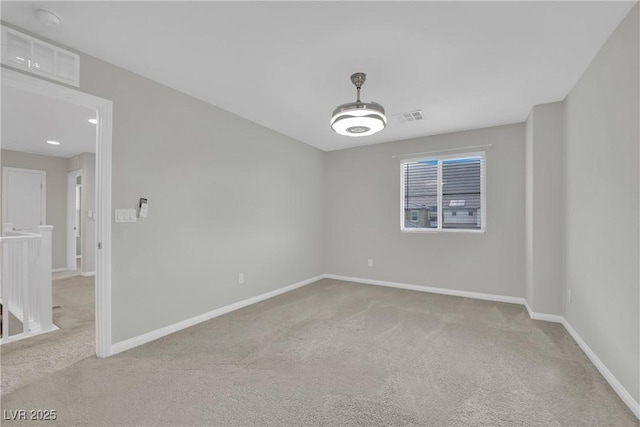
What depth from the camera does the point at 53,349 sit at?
2.70 metres

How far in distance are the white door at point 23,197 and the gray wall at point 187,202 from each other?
17.5 feet

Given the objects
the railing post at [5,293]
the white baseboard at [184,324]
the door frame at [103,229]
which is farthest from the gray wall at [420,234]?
the railing post at [5,293]

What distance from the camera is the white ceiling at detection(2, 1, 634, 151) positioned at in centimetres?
192

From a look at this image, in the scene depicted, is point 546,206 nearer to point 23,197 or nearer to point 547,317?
point 547,317

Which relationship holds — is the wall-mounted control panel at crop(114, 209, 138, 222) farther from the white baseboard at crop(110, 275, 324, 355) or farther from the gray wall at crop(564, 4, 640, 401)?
the gray wall at crop(564, 4, 640, 401)

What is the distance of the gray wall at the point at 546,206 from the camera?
3422 mm

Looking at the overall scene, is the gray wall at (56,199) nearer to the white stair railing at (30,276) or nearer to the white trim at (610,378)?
the white stair railing at (30,276)

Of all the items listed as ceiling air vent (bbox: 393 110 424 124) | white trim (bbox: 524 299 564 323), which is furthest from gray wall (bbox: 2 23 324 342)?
white trim (bbox: 524 299 564 323)

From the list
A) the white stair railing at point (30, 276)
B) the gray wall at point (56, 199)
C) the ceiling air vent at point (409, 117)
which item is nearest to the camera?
the white stair railing at point (30, 276)

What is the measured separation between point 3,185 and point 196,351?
21.1 ft

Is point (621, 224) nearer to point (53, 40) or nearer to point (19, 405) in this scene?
point (19, 405)

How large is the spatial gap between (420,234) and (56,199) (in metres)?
7.86

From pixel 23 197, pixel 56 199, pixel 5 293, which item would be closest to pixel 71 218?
pixel 56 199

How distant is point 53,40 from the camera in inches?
88.4
